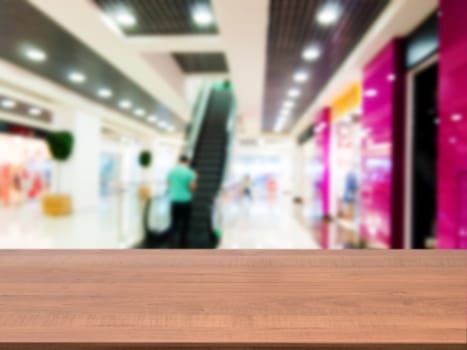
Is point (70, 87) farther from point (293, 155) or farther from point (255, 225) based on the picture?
point (293, 155)

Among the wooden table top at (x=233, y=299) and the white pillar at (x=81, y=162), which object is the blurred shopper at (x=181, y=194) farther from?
the white pillar at (x=81, y=162)

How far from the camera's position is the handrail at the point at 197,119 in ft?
31.8

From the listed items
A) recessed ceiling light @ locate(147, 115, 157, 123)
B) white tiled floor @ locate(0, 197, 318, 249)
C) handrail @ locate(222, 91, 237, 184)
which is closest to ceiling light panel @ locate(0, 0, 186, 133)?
handrail @ locate(222, 91, 237, 184)

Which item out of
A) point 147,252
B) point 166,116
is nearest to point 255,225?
point 166,116

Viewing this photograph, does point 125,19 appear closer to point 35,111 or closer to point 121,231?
point 121,231

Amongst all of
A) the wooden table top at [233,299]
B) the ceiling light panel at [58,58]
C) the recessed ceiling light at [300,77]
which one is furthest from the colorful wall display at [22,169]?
the wooden table top at [233,299]

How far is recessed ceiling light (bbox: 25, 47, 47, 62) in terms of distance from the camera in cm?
704

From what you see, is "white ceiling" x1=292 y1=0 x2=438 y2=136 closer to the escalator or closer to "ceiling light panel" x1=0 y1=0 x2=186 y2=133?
the escalator

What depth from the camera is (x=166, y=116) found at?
594 inches

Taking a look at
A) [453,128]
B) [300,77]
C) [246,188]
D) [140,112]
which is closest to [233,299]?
[453,128]

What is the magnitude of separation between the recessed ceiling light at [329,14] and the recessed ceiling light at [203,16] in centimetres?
168

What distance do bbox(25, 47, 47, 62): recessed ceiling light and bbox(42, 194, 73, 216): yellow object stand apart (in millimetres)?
5116

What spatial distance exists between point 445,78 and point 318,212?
9.19 meters

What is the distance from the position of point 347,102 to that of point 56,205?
9019 mm
